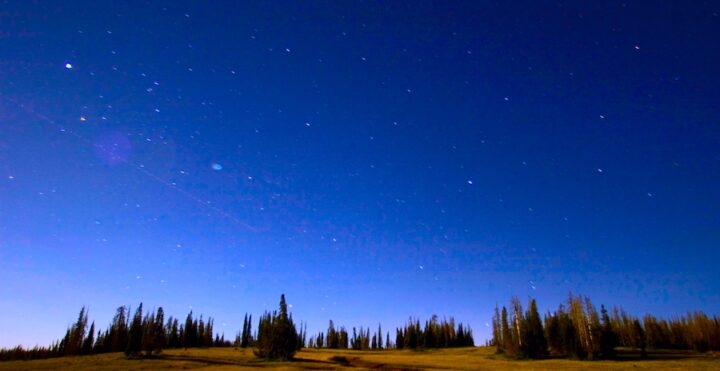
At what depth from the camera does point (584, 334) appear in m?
62.9

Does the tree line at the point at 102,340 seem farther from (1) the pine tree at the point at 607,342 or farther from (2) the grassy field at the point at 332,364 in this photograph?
(1) the pine tree at the point at 607,342

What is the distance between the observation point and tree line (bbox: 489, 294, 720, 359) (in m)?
58.4

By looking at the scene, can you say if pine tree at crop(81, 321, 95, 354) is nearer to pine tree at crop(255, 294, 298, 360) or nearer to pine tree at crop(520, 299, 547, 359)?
pine tree at crop(255, 294, 298, 360)

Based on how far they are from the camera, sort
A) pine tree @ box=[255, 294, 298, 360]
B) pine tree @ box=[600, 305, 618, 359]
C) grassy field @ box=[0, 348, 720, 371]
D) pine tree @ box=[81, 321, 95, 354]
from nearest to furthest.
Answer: grassy field @ box=[0, 348, 720, 371], pine tree @ box=[255, 294, 298, 360], pine tree @ box=[600, 305, 618, 359], pine tree @ box=[81, 321, 95, 354]

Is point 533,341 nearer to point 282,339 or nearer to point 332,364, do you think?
point 332,364

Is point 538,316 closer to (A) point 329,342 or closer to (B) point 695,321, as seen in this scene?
(B) point 695,321

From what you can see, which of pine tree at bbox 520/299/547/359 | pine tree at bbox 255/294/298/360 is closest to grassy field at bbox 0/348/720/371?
pine tree at bbox 255/294/298/360

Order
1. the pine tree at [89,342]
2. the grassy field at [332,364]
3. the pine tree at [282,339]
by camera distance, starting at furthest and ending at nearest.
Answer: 1. the pine tree at [89,342]
2. the pine tree at [282,339]
3. the grassy field at [332,364]

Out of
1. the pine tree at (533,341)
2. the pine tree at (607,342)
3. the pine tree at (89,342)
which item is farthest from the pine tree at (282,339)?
Answer: the pine tree at (89,342)

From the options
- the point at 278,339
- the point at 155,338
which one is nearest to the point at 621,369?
the point at 278,339

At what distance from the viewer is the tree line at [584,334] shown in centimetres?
5838

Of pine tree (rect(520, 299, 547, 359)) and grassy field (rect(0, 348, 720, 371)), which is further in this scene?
pine tree (rect(520, 299, 547, 359))

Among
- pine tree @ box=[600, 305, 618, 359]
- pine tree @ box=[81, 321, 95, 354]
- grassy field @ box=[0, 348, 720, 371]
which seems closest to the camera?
grassy field @ box=[0, 348, 720, 371]

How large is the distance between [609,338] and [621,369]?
21.3m
